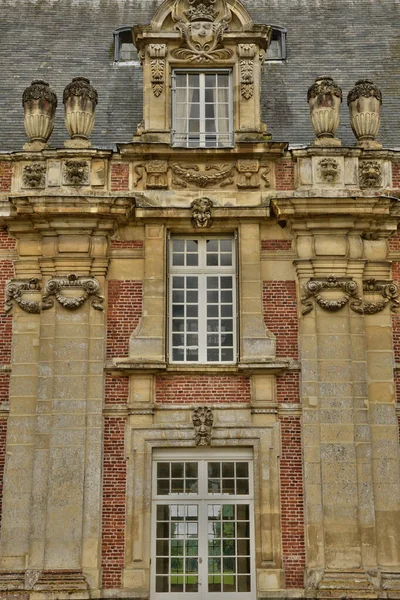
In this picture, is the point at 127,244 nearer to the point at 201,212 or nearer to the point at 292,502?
the point at 201,212

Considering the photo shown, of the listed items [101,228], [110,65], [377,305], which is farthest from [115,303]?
[110,65]

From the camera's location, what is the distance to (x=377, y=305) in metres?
14.2

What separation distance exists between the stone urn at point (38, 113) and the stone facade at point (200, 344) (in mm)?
55

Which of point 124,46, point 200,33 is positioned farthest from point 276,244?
point 124,46

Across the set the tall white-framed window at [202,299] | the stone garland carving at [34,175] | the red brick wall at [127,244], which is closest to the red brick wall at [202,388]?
the tall white-framed window at [202,299]

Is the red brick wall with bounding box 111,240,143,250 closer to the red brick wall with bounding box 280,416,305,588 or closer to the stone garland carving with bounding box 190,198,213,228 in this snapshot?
the stone garland carving with bounding box 190,198,213,228

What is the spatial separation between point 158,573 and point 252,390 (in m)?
3.24

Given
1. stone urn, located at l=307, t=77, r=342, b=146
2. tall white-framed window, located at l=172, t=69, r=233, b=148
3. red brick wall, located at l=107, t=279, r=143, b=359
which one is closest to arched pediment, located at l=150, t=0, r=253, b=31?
tall white-framed window, located at l=172, t=69, r=233, b=148

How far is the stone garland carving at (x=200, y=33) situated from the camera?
15477 millimetres

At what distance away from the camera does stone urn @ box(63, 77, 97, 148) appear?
48.4 feet

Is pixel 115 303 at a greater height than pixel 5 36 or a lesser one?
lesser

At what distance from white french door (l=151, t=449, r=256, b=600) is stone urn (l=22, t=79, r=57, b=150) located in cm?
590

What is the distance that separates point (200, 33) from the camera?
611 inches

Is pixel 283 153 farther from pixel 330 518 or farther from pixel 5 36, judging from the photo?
pixel 5 36
